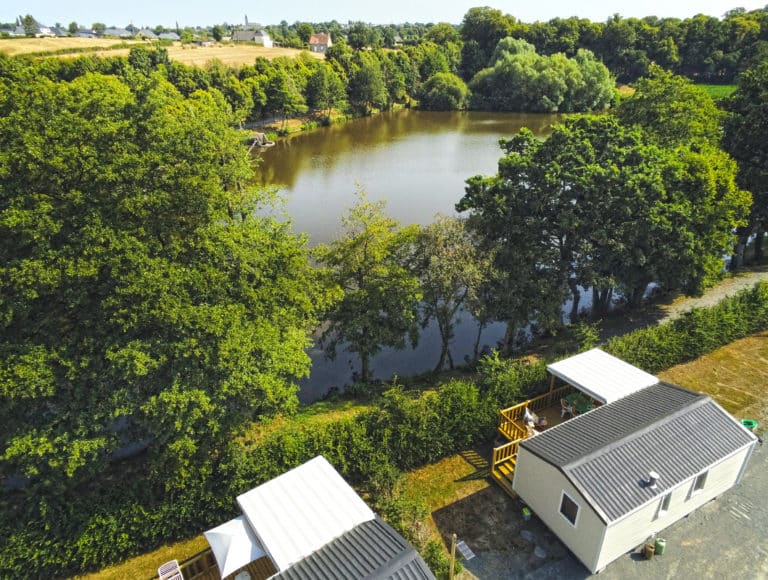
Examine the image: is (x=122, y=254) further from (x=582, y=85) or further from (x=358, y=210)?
(x=582, y=85)

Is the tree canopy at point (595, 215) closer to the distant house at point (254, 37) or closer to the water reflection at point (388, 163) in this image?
the water reflection at point (388, 163)

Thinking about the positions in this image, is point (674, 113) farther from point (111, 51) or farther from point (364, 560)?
point (111, 51)

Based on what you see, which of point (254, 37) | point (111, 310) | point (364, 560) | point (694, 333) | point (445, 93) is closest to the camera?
point (364, 560)

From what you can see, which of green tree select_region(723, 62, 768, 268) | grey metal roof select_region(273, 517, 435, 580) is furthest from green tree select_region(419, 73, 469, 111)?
grey metal roof select_region(273, 517, 435, 580)

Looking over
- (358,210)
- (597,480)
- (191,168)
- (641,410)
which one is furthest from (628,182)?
(191,168)

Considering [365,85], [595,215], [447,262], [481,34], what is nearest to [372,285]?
[447,262]

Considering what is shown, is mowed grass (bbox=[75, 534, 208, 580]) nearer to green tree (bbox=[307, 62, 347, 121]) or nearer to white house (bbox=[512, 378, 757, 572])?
white house (bbox=[512, 378, 757, 572])
